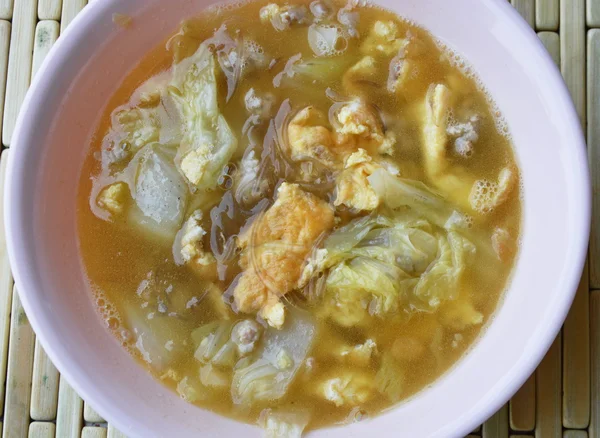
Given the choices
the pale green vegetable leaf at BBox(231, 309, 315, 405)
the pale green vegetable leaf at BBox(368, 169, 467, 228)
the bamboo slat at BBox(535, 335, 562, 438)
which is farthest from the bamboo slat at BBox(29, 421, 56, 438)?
the bamboo slat at BBox(535, 335, 562, 438)

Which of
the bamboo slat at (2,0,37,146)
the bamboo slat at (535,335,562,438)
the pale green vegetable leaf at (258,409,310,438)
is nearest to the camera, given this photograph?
the pale green vegetable leaf at (258,409,310,438)

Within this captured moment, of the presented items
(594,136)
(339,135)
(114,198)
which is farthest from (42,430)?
(594,136)

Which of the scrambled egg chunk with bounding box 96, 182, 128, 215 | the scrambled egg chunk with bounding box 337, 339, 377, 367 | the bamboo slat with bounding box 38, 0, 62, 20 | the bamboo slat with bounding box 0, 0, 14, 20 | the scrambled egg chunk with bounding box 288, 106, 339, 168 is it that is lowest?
the scrambled egg chunk with bounding box 337, 339, 377, 367

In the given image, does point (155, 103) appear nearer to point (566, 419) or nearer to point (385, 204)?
point (385, 204)

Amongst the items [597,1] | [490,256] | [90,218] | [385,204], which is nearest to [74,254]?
[90,218]

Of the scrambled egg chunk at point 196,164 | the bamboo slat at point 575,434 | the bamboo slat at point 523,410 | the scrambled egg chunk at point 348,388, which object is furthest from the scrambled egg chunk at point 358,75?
the bamboo slat at point 575,434

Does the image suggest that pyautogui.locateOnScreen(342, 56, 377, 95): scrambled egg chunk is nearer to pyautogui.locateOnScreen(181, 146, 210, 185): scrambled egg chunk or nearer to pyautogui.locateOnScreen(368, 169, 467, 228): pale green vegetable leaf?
pyautogui.locateOnScreen(368, 169, 467, 228): pale green vegetable leaf

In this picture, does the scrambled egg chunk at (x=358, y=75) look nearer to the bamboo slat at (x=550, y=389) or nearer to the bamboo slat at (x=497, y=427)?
the bamboo slat at (x=550, y=389)

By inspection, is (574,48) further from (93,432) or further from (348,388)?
(93,432)
